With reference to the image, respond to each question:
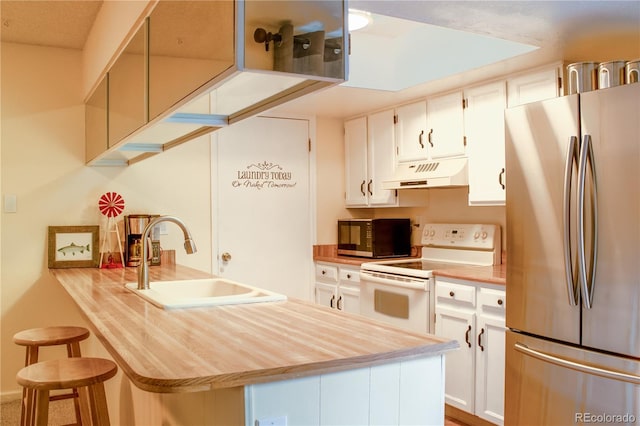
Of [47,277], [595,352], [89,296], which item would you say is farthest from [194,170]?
[595,352]

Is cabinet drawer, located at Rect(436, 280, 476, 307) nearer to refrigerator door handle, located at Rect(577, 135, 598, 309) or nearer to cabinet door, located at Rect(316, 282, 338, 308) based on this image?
refrigerator door handle, located at Rect(577, 135, 598, 309)

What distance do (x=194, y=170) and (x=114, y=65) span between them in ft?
5.04

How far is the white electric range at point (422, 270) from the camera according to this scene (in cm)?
350

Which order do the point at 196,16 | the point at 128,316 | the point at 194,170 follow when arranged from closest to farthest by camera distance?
1. the point at 196,16
2. the point at 128,316
3. the point at 194,170

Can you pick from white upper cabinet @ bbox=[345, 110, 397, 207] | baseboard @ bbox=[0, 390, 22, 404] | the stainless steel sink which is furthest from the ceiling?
baseboard @ bbox=[0, 390, 22, 404]

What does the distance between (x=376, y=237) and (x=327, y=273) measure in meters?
0.57

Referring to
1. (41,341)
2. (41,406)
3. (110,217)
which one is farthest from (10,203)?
(41,406)

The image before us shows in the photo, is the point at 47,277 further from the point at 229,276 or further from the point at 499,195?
the point at 499,195

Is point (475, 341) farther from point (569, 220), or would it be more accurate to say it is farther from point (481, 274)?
point (569, 220)

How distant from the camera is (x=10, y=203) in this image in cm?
358

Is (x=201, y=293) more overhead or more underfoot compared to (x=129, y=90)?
more underfoot

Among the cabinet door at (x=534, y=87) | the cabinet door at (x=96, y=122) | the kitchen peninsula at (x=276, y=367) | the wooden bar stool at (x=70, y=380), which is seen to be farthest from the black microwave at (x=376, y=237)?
the wooden bar stool at (x=70, y=380)

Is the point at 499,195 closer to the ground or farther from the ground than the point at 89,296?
farther from the ground

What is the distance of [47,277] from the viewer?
12.1 feet
